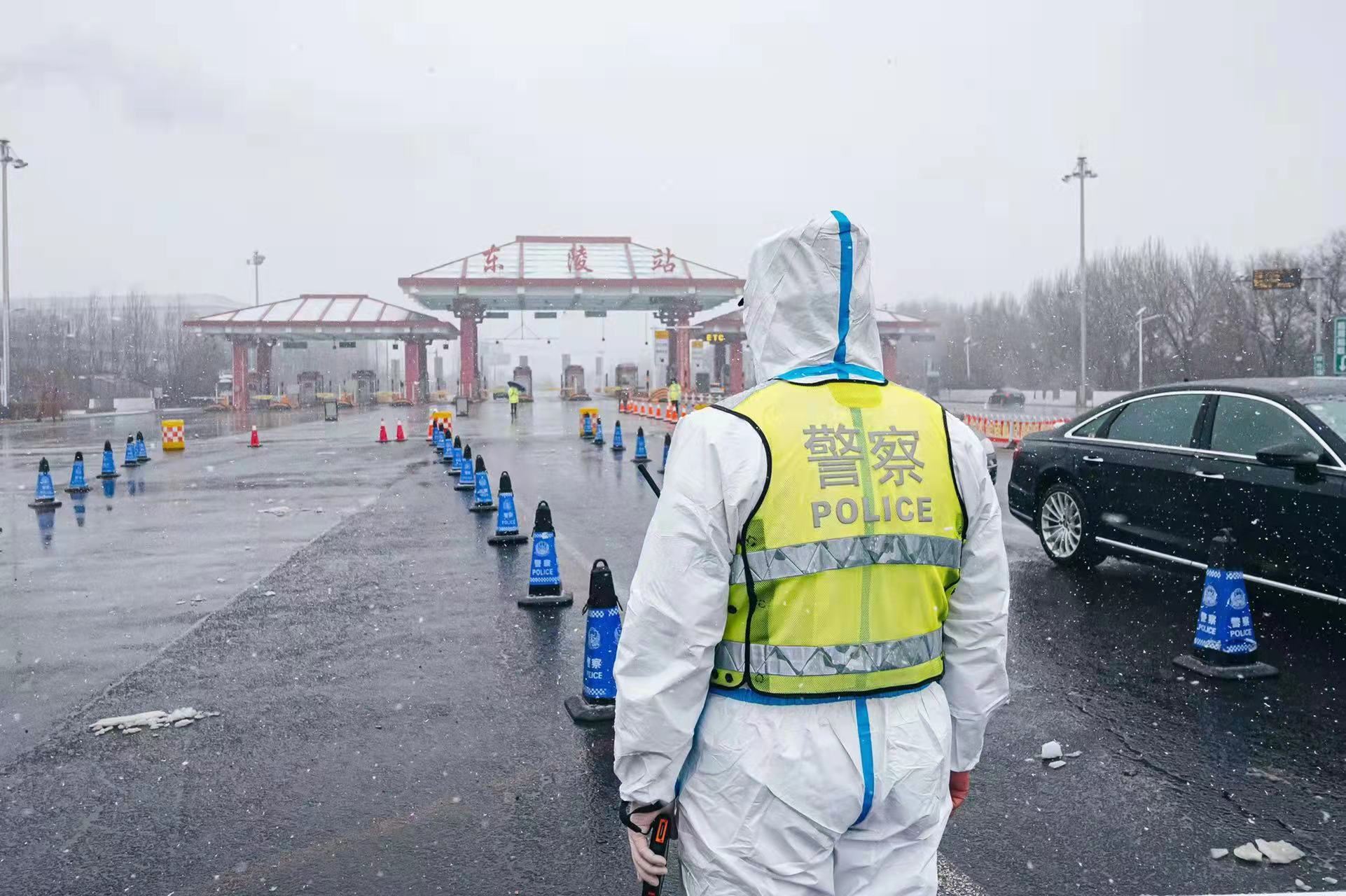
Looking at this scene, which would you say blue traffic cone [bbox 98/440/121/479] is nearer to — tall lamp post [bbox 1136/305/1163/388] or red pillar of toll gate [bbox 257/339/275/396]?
red pillar of toll gate [bbox 257/339/275/396]

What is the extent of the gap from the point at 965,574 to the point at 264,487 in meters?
16.4

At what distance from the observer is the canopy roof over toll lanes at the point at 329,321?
62562mm

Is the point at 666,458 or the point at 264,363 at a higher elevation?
the point at 264,363

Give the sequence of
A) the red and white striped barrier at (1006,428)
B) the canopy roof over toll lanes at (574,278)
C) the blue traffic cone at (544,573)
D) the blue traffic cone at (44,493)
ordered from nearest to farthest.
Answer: the blue traffic cone at (544,573), the blue traffic cone at (44,493), the red and white striped barrier at (1006,428), the canopy roof over toll lanes at (574,278)

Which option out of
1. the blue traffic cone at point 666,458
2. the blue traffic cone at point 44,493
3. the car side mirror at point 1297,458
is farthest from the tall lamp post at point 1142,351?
the car side mirror at point 1297,458

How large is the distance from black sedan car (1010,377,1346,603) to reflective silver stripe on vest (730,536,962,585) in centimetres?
555

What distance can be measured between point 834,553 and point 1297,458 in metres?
5.74

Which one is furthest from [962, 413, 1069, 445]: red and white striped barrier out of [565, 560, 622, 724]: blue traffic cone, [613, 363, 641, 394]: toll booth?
[613, 363, 641, 394]: toll booth

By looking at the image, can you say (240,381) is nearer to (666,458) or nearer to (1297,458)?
(1297,458)

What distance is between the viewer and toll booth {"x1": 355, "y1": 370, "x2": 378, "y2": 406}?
227 ft

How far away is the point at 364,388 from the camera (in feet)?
232

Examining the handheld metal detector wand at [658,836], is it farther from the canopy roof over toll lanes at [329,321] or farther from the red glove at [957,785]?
the canopy roof over toll lanes at [329,321]

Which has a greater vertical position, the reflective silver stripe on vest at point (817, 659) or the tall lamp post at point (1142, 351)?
the tall lamp post at point (1142, 351)

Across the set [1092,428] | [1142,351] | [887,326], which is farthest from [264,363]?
[1092,428]
